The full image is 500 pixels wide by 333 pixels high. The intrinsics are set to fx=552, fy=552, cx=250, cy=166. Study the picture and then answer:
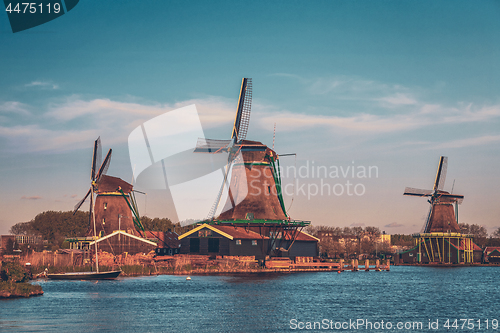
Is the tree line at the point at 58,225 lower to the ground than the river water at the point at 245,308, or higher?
higher

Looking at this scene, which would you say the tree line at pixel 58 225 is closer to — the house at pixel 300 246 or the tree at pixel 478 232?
the house at pixel 300 246

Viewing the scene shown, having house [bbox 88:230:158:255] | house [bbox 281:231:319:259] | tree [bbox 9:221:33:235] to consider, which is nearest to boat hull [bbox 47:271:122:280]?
house [bbox 88:230:158:255]

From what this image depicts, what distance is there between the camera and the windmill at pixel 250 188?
5884 centimetres

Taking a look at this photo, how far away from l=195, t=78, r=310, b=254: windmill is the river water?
1168cm

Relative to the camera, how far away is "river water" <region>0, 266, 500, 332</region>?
26469 millimetres

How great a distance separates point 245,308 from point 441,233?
66526 mm

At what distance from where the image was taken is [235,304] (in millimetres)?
33812

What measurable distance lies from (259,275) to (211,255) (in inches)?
256

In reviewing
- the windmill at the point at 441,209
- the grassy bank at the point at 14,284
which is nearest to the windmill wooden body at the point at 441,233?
the windmill at the point at 441,209

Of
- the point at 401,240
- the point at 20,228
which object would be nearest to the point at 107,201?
the point at 20,228

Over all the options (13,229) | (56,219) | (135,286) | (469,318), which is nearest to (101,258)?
(135,286)

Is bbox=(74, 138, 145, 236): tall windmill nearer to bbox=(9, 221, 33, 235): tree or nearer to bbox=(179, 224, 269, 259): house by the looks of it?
bbox=(179, 224, 269, 259): house

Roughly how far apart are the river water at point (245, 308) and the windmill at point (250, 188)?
1168 cm

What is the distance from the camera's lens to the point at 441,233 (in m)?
90.7
